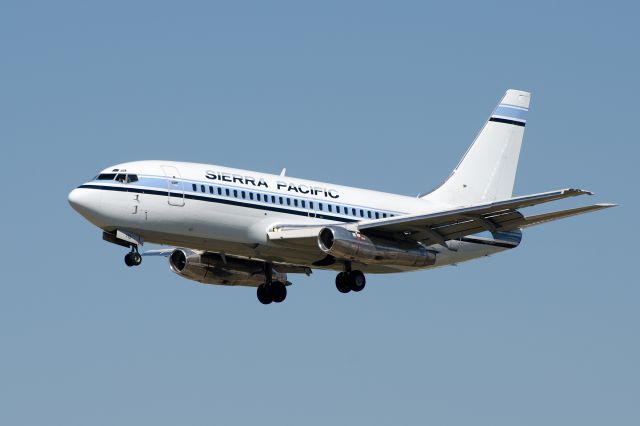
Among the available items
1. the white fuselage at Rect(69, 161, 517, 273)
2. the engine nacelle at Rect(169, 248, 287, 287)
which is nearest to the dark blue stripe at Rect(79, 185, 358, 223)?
the white fuselage at Rect(69, 161, 517, 273)

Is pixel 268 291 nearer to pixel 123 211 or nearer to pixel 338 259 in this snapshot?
pixel 338 259

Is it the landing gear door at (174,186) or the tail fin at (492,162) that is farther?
the tail fin at (492,162)

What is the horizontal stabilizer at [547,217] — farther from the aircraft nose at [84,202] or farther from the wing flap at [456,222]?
the aircraft nose at [84,202]

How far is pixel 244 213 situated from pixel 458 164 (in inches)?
604

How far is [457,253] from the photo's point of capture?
63.9m

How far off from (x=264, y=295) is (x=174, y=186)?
9.86 m

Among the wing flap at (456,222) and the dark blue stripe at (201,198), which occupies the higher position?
the wing flap at (456,222)

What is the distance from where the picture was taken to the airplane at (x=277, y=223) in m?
55.5

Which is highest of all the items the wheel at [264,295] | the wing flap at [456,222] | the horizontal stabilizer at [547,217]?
the horizontal stabilizer at [547,217]

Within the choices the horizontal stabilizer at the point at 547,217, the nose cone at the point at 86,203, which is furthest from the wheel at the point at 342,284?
the nose cone at the point at 86,203

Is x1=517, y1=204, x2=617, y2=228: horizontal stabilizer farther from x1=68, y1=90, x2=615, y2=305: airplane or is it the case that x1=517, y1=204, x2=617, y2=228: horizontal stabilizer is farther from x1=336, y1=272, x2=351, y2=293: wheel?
x1=336, y1=272, x2=351, y2=293: wheel

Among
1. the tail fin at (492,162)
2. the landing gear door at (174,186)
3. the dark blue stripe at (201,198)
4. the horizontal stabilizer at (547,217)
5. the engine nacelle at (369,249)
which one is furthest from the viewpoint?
the tail fin at (492,162)

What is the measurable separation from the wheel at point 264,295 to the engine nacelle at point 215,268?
278 mm

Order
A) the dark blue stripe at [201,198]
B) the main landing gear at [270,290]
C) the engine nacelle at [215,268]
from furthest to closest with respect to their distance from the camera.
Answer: the main landing gear at [270,290]
the engine nacelle at [215,268]
the dark blue stripe at [201,198]
